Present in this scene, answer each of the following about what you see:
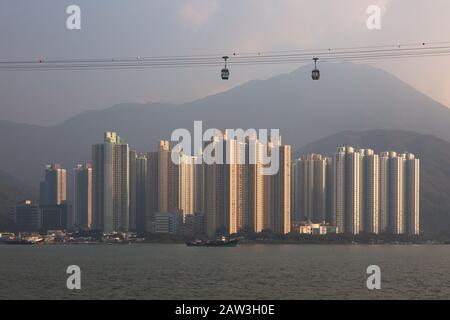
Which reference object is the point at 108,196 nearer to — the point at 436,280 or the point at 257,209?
the point at 257,209

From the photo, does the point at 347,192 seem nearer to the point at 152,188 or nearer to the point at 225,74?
the point at 152,188

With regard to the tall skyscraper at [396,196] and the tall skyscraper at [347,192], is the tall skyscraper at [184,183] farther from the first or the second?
the tall skyscraper at [396,196]

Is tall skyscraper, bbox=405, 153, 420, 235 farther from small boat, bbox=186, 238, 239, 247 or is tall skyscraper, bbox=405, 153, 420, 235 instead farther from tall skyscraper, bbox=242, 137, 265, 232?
small boat, bbox=186, 238, 239, 247

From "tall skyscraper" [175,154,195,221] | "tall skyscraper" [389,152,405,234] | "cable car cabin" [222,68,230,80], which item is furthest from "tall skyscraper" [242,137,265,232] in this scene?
"cable car cabin" [222,68,230,80]
